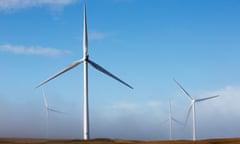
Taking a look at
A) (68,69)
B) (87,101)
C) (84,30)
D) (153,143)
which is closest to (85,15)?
(84,30)

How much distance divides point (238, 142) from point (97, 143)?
12775 millimetres

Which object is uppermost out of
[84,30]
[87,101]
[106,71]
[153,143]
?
[84,30]

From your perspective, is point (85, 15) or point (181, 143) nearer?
point (181, 143)

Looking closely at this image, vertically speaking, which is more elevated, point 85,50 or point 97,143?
point 85,50

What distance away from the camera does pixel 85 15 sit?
2525 inches

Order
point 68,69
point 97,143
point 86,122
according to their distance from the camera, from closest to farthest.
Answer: point 97,143
point 86,122
point 68,69

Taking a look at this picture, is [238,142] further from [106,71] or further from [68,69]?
[68,69]

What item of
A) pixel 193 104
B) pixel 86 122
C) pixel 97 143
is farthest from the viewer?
pixel 193 104

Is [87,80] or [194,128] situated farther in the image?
[194,128]

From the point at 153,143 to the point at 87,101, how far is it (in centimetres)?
1492

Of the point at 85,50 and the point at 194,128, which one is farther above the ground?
the point at 85,50

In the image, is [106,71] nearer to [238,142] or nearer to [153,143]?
[153,143]

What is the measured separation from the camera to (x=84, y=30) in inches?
2482

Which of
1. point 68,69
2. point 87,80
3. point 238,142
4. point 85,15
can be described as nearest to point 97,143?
point 238,142
